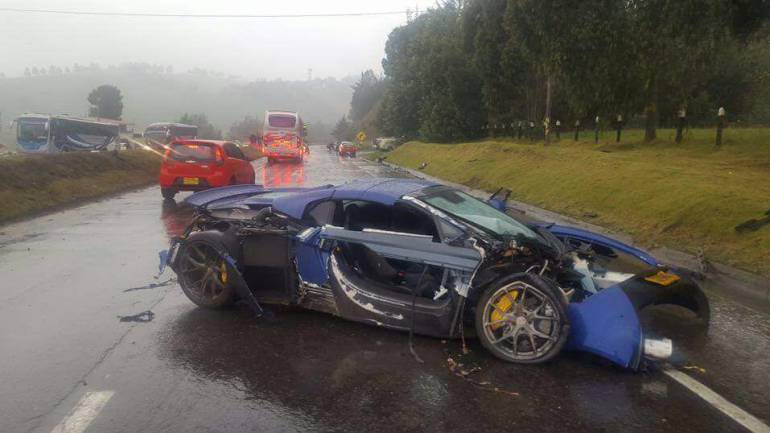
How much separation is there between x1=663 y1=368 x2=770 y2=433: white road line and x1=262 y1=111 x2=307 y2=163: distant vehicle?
37273 mm

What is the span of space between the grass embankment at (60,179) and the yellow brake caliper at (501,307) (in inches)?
472

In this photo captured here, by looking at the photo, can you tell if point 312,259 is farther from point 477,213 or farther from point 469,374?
Answer: point 469,374

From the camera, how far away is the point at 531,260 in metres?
4.99

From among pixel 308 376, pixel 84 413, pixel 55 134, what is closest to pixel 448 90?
pixel 55 134

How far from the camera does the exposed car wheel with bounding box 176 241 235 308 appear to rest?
232 inches

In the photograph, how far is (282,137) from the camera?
40438mm

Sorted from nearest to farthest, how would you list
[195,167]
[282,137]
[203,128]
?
[195,167] < [282,137] < [203,128]

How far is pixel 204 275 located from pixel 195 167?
10.4m

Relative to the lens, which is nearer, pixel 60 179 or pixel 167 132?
pixel 60 179

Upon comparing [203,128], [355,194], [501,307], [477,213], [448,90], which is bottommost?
[203,128]

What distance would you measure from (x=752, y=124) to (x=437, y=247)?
30.6 metres

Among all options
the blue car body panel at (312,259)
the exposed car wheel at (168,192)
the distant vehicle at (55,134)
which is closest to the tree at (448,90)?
the distant vehicle at (55,134)

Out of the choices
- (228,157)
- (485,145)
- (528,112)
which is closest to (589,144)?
(485,145)

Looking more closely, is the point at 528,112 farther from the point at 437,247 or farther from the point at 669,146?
the point at 437,247
